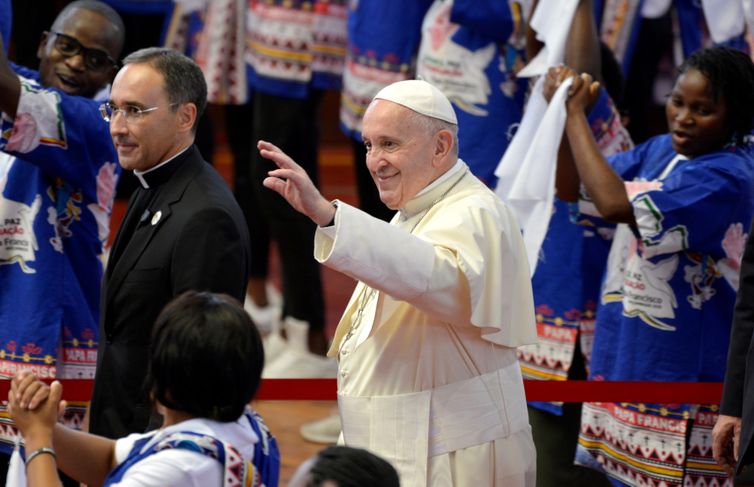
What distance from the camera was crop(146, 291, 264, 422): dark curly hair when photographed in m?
2.68

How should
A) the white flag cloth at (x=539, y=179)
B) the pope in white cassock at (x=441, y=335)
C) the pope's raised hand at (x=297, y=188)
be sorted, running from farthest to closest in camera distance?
the white flag cloth at (x=539, y=179)
the pope in white cassock at (x=441, y=335)
the pope's raised hand at (x=297, y=188)

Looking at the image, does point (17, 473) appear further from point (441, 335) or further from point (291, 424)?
point (291, 424)

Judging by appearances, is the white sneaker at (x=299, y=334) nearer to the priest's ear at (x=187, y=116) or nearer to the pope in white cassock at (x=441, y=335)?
the priest's ear at (x=187, y=116)

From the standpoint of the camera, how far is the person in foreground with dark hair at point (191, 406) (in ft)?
8.68

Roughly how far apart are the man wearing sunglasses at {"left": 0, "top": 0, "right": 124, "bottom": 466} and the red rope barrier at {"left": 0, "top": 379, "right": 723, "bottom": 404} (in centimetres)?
25

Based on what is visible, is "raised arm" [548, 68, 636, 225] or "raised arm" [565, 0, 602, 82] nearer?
"raised arm" [548, 68, 636, 225]

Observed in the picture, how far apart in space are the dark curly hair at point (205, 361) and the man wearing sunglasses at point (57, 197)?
156cm

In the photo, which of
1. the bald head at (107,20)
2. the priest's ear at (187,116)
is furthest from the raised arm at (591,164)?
the bald head at (107,20)

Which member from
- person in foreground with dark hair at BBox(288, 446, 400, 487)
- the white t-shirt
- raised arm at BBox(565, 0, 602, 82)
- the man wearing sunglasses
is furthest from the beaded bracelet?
raised arm at BBox(565, 0, 602, 82)

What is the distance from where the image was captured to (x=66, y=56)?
437 cm

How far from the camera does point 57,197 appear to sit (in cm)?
430

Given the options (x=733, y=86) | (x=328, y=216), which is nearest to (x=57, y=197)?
(x=328, y=216)

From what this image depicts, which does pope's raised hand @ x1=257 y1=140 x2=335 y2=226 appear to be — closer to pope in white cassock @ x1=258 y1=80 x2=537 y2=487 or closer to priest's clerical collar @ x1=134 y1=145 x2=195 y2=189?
pope in white cassock @ x1=258 y1=80 x2=537 y2=487

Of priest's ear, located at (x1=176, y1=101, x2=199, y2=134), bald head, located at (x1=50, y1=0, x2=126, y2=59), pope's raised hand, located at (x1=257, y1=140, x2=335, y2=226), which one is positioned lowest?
pope's raised hand, located at (x1=257, y1=140, x2=335, y2=226)
